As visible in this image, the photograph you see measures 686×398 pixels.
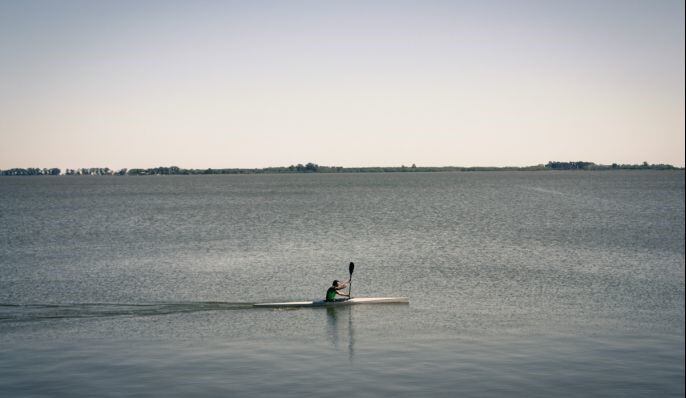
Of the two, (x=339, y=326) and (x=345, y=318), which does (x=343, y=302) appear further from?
(x=339, y=326)

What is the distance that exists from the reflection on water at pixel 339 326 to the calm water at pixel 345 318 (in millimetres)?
144

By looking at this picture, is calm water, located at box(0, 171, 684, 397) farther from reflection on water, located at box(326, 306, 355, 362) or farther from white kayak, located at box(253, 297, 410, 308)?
white kayak, located at box(253, 297, 410, 308)

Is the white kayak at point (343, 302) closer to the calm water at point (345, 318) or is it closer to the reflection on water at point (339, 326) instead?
the reflection on water at point (339, 326)

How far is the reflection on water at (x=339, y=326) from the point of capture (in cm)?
2650

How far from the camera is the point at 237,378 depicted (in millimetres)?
22094

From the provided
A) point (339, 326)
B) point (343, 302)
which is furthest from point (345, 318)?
point (343, 302)

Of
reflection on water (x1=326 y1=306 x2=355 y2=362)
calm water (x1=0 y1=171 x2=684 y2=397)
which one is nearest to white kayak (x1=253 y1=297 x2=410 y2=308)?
reflection on water (x1=326 y1=306 x2=355 y2=362)

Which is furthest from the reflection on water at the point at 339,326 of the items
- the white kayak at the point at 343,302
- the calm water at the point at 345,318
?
the white kayak at the point at 343,302

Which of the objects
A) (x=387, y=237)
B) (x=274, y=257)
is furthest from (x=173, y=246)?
(x=387, y=237)

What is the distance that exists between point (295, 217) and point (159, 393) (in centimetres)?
7244

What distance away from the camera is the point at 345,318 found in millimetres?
31219

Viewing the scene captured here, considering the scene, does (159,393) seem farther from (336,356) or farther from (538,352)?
(538,352)

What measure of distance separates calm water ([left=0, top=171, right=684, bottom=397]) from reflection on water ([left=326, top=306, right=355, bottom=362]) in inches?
5.7

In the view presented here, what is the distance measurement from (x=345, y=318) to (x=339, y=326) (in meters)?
1.61
